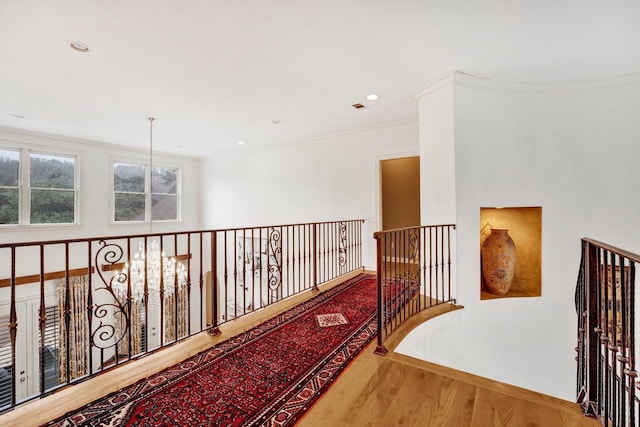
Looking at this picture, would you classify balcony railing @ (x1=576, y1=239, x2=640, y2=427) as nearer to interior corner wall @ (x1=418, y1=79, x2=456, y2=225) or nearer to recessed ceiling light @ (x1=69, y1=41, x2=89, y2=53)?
interior corner wall @ (x1=418, y1=79, x2=456, y2=225)

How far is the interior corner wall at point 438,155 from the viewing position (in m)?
3.72

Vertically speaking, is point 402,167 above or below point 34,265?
above

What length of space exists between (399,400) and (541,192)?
11.0 feet

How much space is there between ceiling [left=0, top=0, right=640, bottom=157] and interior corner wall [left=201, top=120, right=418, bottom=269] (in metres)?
0.87

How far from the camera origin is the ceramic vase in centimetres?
398

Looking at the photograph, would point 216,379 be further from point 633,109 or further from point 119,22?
point 633,109

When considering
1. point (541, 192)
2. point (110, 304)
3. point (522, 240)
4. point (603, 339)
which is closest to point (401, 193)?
point (522, 240)

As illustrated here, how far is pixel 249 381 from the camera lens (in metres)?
2.08

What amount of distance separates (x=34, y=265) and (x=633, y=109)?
380 inches

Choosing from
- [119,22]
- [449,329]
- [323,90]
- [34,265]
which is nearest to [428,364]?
[449,329]

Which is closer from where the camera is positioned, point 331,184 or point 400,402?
point 400,402

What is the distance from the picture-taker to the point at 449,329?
3.59m

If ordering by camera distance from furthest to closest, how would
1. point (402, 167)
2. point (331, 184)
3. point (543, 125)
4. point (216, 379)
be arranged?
point (402, 167)
point (331, 184)
point (543, 125)
point (216, 379)

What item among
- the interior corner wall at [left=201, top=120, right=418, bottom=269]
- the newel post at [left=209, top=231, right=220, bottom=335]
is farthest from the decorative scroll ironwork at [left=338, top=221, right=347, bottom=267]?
the newel post at [left=209, top=231, right=220, bottom=335]
